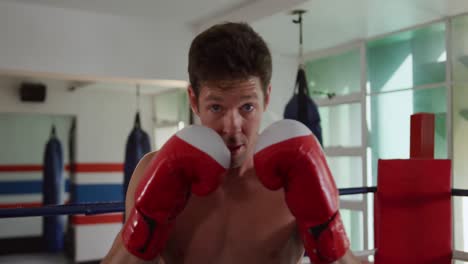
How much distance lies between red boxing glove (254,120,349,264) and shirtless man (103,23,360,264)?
0.08 meters

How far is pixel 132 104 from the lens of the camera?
748 centimetres

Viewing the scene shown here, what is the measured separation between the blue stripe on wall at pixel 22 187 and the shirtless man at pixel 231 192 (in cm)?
Answer: 675

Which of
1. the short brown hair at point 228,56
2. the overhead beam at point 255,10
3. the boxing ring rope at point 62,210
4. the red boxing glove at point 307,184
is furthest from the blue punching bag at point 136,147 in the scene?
the red boxing glove at point 307,184

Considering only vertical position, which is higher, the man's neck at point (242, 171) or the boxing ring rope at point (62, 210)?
the man's neck at point (242, 171)

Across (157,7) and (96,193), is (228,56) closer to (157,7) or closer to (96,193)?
(157,7)

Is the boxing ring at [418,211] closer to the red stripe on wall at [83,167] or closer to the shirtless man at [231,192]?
the shirtless man at [231,192]

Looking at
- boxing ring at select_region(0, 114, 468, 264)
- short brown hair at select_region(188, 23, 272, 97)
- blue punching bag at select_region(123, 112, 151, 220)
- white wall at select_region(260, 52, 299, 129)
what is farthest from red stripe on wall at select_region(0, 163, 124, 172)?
short brown hair at select_region(188, 23, 272, 97)

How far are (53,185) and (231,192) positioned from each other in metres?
5.75

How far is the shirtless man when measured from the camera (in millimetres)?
1132

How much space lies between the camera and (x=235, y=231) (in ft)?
4.03

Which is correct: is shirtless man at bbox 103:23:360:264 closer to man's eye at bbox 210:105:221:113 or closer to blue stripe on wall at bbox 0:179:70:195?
man's eye at bbox 210:105:221:113

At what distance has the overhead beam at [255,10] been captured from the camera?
3.65m

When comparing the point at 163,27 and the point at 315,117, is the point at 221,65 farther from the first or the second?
the point at 163,27

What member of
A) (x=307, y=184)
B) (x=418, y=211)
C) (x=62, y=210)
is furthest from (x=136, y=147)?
(x=307, y=184)
